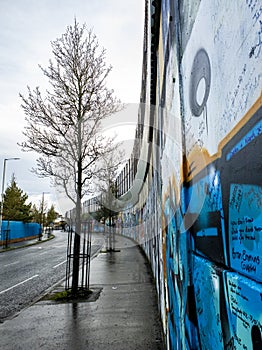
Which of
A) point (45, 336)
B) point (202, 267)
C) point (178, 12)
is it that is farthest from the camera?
point (45, 336)

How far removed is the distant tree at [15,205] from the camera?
33.4m

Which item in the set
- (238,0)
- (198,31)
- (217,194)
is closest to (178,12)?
(198,31)

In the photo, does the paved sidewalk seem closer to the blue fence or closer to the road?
the road

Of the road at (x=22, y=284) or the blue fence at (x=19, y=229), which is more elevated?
the blue fence at (x=19, y=229)

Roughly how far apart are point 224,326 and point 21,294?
9070 millimetres

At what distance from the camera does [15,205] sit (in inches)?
1339

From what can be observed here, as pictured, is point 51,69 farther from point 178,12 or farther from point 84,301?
point 178,12

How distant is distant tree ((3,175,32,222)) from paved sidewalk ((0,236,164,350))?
27.4m

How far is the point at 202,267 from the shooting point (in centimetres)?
179

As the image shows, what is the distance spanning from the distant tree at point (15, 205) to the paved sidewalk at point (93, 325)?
2739 cm

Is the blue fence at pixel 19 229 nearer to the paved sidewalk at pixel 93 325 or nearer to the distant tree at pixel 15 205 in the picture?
the distant tree at pixel 15 205

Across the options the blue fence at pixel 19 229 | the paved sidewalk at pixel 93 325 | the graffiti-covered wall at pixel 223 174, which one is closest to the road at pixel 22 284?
the paved sidewalk at pixel 93 325

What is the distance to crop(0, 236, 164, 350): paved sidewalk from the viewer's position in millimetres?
4844

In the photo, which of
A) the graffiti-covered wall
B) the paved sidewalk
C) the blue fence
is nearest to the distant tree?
the blue fence
